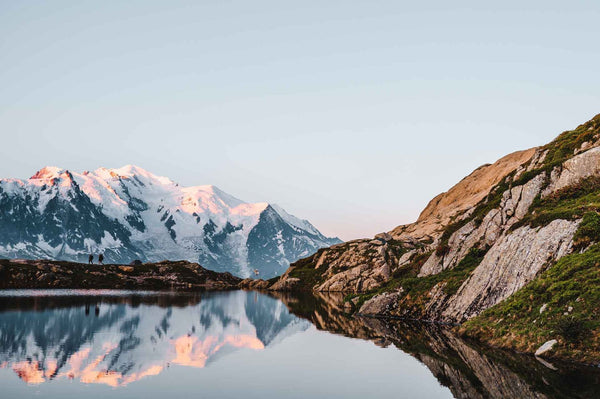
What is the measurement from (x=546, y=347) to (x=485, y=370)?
512 cm

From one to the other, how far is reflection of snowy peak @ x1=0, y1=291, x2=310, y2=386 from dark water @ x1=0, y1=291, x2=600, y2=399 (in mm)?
115

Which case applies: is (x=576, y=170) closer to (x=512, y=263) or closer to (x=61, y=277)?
(x=512, y=263)

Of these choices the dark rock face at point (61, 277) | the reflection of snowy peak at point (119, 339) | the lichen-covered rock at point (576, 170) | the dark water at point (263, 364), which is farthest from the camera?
the dark rock face at point (61, 277)

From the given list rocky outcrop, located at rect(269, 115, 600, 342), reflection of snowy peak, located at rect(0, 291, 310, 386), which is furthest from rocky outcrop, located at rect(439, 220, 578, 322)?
reflection of snowy peak, located at rect(0, 291, 310, 386)

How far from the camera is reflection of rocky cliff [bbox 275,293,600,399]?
2873 centimetres

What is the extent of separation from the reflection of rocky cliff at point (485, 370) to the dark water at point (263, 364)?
0.21ft

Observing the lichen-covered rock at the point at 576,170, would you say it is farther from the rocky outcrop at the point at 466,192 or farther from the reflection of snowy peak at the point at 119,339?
the rocky outcrop at the point at 466,192

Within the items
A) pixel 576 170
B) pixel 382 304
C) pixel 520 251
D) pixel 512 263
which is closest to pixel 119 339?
pixel 382 304

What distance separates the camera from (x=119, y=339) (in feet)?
174

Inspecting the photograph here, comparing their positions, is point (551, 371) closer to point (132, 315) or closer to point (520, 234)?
point (520, 234)

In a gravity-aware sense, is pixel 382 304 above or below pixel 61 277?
below

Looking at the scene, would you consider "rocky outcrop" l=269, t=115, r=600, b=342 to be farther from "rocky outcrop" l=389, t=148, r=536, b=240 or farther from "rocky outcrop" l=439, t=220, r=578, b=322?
"rocky outcrop" l=389, t=148, r=536, b=240

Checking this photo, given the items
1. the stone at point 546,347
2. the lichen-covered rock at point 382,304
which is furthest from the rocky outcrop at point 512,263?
the lichen-covered rock at point 382,304

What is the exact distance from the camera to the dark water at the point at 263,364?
3025 cm
